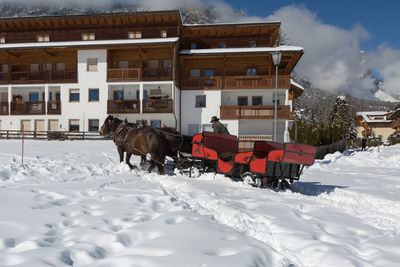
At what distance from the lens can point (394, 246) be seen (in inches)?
163

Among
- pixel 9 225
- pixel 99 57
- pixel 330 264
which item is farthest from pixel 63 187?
pixel 99 57

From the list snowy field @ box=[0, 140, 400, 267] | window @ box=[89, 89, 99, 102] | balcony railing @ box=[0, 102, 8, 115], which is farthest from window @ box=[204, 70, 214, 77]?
snowy field @ box=[0, 140, 400, 267]

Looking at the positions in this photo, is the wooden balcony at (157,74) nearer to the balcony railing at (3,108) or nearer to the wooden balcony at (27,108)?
the wooden balcony at (27,108)

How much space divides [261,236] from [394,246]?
1.77 metres

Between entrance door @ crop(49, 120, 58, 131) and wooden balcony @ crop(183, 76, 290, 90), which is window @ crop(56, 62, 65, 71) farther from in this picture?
wooden balcony @ crop(183, 76, 290, 90)

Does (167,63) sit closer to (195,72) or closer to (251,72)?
(195,72)

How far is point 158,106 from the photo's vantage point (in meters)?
26.3

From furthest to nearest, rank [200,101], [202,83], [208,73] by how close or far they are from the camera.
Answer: [208,73]
[200,101]
[202,83]

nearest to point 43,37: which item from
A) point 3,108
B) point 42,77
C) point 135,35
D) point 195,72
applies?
point 42,77

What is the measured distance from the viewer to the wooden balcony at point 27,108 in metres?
27.8

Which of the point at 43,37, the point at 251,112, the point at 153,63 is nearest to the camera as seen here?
the point at 251,112

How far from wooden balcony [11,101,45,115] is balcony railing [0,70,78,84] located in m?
2.01

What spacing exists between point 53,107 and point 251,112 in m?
17.9

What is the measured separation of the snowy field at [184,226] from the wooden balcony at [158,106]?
18635 mm
